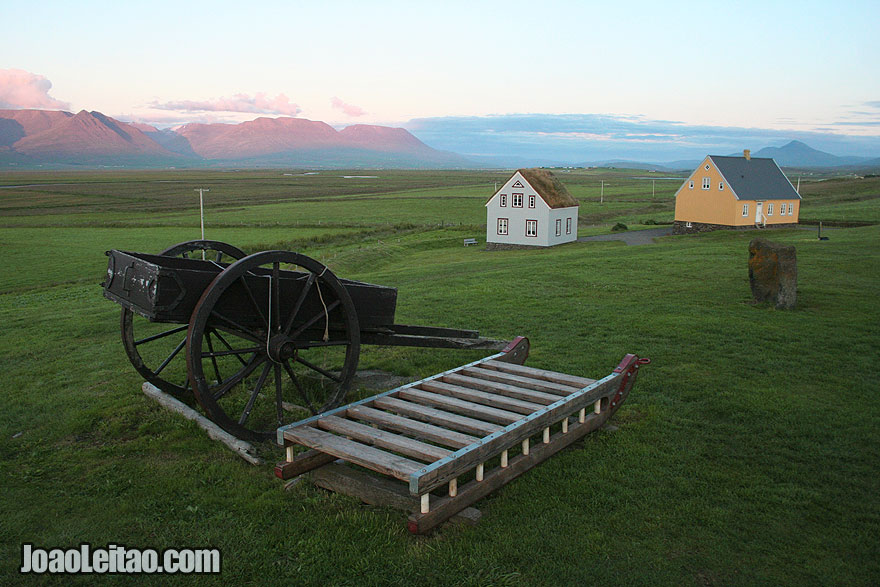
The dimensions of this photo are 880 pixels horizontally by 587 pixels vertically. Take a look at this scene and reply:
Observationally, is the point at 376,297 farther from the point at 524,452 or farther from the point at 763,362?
the point at 763,362

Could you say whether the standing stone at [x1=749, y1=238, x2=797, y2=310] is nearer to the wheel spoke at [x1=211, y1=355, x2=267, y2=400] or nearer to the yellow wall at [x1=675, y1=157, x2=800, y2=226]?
the wheel spoke at [x1=211, y1=355, x2=267, y2=400]

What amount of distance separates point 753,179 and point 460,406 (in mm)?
50212

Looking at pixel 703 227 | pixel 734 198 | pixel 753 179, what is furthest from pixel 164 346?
pixel 753 179

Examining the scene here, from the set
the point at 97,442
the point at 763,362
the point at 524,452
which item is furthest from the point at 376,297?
the point at 763,362

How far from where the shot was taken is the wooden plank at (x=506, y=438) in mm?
5090

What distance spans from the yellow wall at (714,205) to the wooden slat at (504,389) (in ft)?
150

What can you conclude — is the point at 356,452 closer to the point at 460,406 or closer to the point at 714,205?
the point at 460,406

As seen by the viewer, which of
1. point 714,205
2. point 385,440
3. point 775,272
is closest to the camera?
point 385,440

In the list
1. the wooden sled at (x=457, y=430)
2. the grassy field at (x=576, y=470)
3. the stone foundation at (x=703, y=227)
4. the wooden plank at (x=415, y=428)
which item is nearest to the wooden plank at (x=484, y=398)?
the wooden sled at (x=457, y=430)

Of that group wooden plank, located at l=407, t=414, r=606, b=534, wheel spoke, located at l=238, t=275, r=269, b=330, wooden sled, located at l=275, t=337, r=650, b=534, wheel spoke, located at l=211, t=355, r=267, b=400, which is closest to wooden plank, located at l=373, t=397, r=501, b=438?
wooden sled, located at l=275, t=337, r=650, b=534

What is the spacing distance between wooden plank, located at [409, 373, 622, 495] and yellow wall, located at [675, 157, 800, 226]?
45.5 metres

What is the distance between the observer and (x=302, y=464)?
19.6ft

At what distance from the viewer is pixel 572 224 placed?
4738cm

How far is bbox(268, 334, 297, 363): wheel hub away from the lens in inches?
283
